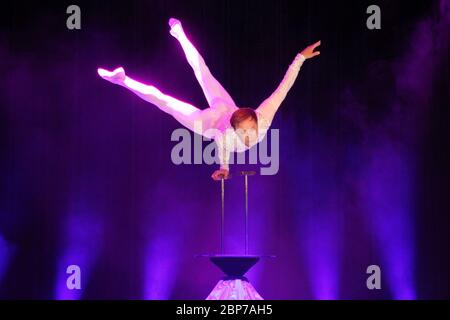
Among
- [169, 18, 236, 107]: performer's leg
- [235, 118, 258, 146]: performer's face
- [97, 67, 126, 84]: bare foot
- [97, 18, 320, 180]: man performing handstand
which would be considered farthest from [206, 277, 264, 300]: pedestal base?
[97, 67, 126, 84]: bare foot

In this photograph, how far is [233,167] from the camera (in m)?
6.65

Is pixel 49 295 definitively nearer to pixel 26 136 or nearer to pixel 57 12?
pixel 26 136

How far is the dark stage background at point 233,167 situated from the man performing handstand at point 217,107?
70cm

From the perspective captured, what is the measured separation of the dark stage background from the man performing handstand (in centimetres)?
70

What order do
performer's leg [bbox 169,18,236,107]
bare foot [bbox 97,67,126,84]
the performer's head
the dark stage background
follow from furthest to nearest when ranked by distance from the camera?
1. the dark stage background
2. performer's leg [bbox 169,18,236,107]
3. bare foot [bbox 97,67,126,84]
4. the performer's head

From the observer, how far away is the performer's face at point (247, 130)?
5.50 metres

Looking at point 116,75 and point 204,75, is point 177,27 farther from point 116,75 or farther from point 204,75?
point 116,75

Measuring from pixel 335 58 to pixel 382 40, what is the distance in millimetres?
444

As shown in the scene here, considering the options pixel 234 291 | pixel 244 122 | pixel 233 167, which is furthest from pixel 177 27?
pixel 234 291

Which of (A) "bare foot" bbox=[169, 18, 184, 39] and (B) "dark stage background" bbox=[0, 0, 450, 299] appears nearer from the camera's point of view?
(A) "bare foot" bbox=[169, 18, 184, 39]

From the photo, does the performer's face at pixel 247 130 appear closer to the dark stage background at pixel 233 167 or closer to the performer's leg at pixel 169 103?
the performer's leg at pixel 169 103

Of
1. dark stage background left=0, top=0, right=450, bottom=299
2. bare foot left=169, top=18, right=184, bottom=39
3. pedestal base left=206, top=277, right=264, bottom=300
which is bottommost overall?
pedestal base left=206, top=277, right=264, bottom=300

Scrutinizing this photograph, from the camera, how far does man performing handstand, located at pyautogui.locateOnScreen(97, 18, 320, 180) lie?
5.76 meters

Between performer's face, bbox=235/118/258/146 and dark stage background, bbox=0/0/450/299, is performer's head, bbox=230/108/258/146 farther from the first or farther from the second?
dark stage background, bbox=0/0/450/299
